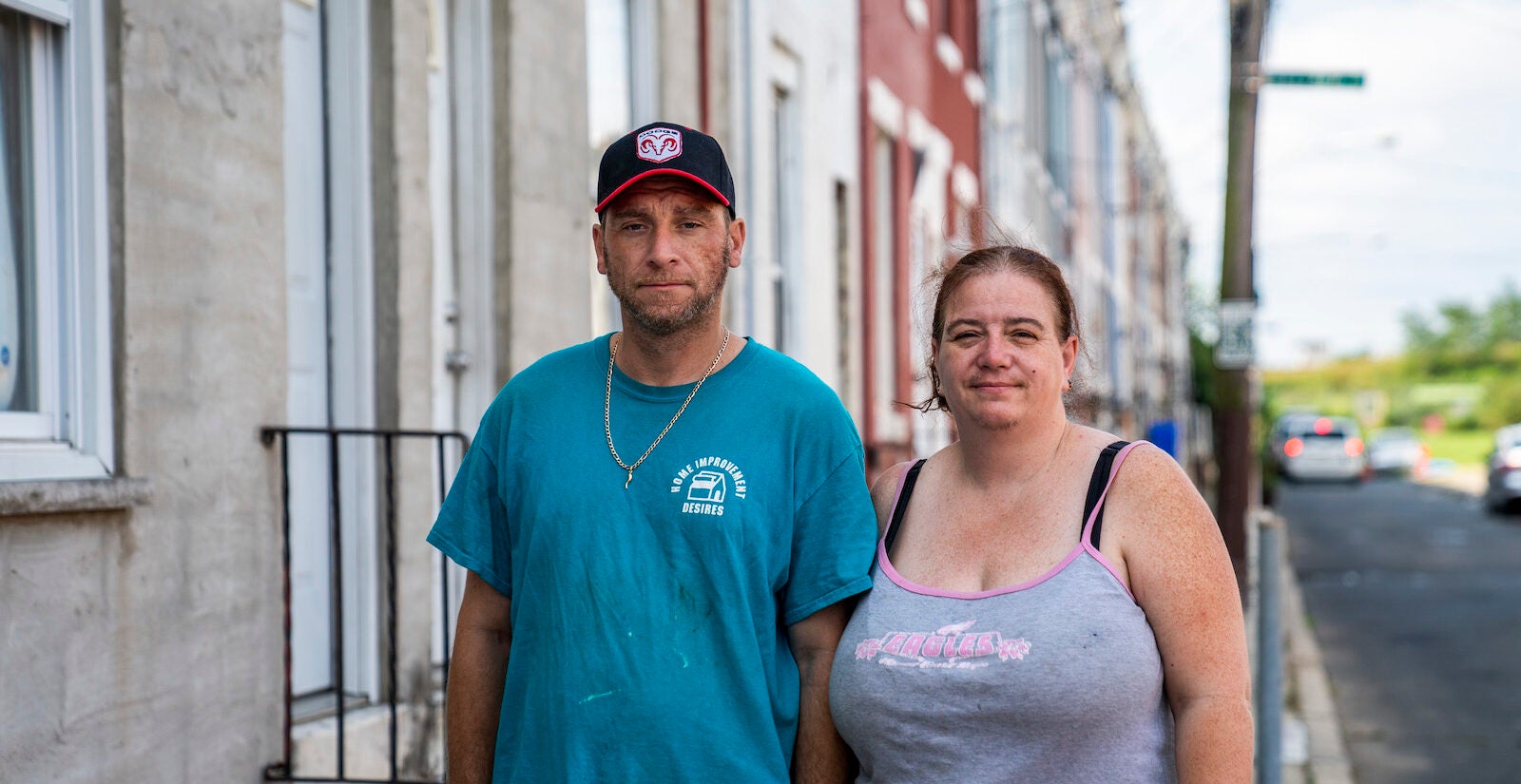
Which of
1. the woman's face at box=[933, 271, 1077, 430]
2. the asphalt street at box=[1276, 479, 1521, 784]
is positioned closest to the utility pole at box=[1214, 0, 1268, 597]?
the asphalt street at box=[1276, 479, 1521, 784]

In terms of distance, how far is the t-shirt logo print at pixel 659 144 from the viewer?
9.13ft

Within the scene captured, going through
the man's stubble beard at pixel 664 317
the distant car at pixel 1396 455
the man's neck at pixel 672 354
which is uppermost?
the man's stubble beard at pixel 664 317

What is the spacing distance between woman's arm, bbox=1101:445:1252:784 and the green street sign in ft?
24.0

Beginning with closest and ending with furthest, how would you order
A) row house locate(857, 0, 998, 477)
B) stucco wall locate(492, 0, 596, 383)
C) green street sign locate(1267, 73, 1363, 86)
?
1. stucco wall locate(492, 0, 596, 383)
2. green street sign locate(1267, 73, 1363, 86)
3. row house locate(857, 0, 998, 477)

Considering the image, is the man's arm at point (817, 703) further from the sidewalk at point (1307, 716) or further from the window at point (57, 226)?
the sidewalk at point (1307, 716)

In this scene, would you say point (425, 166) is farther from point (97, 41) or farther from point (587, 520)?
point (587, 520)

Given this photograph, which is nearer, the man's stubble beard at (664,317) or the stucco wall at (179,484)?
the man's stubble beard at (664,317)

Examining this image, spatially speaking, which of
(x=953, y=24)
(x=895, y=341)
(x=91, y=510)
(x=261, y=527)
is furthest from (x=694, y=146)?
(x=953, y=24)

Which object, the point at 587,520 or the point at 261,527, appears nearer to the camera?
the point at 587,520

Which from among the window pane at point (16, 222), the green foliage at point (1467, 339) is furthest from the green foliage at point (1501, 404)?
the window pane at point (16, 222)

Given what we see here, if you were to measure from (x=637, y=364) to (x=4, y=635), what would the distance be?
5.63 feet

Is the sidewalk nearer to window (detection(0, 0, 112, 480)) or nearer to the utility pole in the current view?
the utility pole

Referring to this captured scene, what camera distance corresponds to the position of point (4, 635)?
3492 mm

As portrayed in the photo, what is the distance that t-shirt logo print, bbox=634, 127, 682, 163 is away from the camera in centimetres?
278
